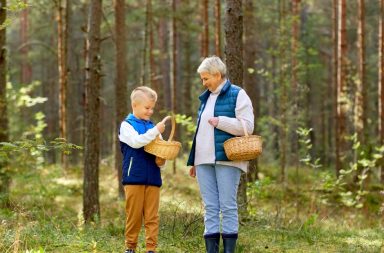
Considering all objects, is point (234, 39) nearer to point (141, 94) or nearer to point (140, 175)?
point (141, 94)

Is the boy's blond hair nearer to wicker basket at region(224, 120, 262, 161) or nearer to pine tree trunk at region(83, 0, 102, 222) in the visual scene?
wicker basket at region(224, 120, 262, 161)

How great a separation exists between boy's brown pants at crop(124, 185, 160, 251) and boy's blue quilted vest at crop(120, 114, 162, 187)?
0.26 feet

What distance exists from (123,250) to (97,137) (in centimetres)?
494

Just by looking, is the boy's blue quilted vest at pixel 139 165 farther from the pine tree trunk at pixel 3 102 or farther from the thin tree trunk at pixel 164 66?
the thin tree trunk at pixel 164 66

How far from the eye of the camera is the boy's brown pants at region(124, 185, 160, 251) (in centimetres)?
568

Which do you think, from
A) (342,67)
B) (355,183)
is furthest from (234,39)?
(342,67)

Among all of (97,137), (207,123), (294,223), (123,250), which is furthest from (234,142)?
(97,137)

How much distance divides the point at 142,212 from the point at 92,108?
5.20m

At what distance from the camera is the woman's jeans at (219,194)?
562 centimetres

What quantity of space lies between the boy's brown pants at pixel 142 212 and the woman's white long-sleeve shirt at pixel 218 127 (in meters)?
0.62

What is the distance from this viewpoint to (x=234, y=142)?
17.8ft

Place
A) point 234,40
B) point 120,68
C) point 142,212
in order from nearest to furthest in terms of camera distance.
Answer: point 142,212, point 234,40, point 120,68

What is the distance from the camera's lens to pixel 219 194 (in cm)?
566

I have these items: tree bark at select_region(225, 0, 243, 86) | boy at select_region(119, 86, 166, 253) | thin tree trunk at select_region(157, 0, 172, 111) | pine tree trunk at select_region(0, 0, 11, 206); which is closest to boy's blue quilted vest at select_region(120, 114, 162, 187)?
boy at select_region(119, 86, 166, 253)
